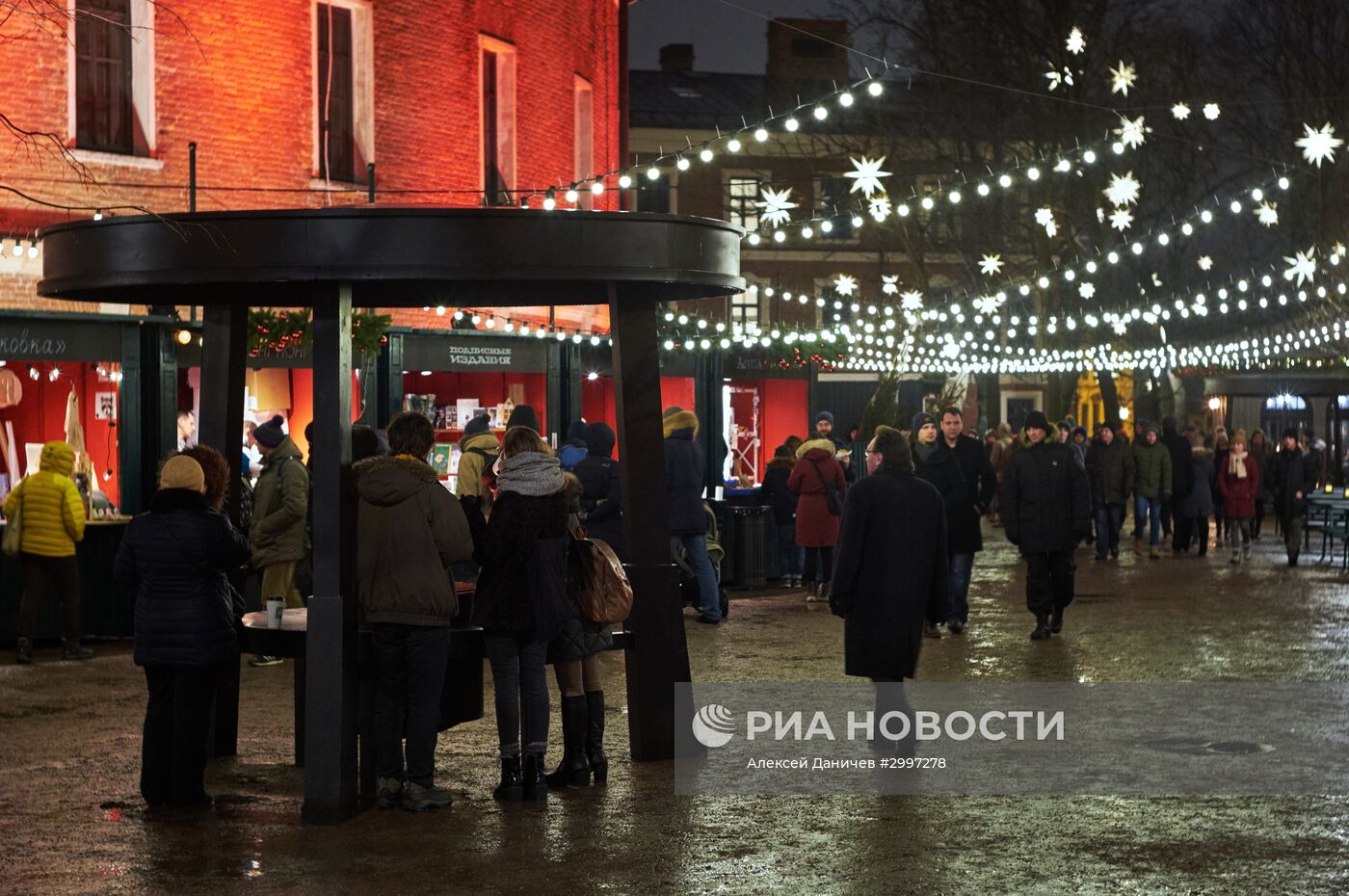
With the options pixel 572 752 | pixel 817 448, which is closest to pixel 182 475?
pixel 572 752

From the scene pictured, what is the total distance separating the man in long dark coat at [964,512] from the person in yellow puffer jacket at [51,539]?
7255mm

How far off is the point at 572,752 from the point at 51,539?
24.4ft

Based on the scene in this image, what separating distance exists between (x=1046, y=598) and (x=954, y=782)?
265 inches

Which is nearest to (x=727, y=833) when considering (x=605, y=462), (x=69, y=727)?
(x=69, y=727)

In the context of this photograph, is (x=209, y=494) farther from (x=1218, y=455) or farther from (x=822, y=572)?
(x=1218, y=455)

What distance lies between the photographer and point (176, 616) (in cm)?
952

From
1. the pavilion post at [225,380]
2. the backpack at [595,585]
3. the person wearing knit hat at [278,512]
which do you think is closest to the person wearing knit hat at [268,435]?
the person wearing knit hat at [278,512]

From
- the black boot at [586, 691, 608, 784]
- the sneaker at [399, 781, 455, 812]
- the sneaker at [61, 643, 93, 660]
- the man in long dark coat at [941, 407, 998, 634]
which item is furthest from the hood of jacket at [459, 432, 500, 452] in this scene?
the sneaker at [399, 781, 455, 812]

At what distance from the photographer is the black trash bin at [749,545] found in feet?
70.4

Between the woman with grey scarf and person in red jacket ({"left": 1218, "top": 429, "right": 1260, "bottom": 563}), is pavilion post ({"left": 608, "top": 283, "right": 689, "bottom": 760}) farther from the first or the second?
person in red jacket ({"left": 1218, "top": 429, "right": 1260, "bottom": 563})

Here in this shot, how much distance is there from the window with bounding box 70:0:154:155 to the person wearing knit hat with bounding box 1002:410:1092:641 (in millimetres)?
10709

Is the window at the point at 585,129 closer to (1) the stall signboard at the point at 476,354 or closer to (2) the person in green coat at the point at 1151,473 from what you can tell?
(1) the stall signboard at the point at 476,354

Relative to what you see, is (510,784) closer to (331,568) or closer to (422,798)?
(422,798)

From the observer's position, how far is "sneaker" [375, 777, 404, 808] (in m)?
9.41
